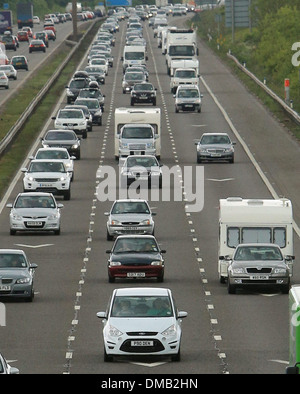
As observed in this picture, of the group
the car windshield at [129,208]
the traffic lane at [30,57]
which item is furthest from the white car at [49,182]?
the traffic lane at [30,57]

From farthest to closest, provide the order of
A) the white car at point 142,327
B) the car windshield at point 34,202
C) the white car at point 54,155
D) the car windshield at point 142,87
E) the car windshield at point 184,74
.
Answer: the car windshield at point 184,74 → the car windshield at point 142,87 → the white car at point 54,155 → the car windshield at point 34,202 → the white car at point 142,327

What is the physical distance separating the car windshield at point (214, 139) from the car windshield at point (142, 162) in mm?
7333

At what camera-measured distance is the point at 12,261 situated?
1459 inches

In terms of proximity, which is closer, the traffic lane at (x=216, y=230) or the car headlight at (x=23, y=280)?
the traffic lane at (x=216, y=230)

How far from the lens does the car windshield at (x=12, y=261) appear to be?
3697 centimetres

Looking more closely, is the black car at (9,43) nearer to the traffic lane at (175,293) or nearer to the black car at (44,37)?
the black car at (44,37)

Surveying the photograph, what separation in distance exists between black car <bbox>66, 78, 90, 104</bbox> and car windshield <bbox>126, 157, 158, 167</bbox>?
35.3 m

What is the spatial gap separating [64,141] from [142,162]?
28.0 feet

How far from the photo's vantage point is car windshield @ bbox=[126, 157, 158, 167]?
6381 centimetres

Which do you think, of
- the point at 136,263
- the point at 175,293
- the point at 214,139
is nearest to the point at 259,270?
the point at 175,293

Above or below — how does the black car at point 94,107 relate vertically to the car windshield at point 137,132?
→ below

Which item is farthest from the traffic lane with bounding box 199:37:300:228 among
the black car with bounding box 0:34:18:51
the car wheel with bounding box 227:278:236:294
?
the black car with bounding box 0:34:18:51

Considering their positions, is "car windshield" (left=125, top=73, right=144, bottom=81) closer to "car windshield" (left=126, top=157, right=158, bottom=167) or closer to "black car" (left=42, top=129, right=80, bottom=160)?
"black car" (left=42, top=129, right=80, bottom=160)
